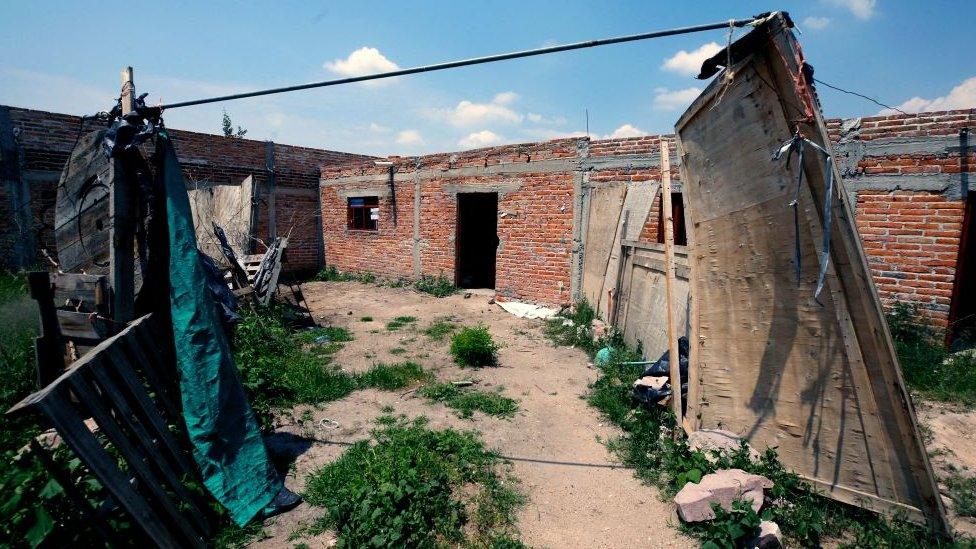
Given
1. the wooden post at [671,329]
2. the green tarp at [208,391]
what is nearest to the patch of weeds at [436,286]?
the wooden post at [671,329]

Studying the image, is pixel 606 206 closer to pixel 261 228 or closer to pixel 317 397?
pixel 317 397

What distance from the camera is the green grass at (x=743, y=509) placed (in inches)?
98.2

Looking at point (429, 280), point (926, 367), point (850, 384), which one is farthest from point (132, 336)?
point (429, 280)

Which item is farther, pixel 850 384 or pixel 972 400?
pixel 972 400

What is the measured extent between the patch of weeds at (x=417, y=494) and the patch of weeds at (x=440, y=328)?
11.9 feet

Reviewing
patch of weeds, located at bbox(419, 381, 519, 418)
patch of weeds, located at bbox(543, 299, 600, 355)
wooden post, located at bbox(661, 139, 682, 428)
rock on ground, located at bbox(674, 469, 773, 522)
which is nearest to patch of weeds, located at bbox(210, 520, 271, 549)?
patch of weeds, located at bbox(419, 381, 519, 418)

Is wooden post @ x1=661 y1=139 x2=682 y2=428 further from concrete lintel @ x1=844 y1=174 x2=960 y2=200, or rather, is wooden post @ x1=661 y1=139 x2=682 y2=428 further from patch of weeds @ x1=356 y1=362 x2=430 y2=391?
patch of weeds @ x1=356 y1=362 x2=430 y2=391

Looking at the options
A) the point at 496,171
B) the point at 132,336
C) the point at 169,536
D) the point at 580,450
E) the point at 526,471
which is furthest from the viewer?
the point at 496,171

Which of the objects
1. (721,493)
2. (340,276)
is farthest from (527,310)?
(340,276)

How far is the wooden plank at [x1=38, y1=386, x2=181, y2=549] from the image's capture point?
A: 6.13ft

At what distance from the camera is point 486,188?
1009cm

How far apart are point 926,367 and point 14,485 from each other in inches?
312

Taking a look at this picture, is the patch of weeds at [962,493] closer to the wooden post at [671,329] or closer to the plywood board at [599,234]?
the wooden post at [671,329]

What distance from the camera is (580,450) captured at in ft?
12.7
